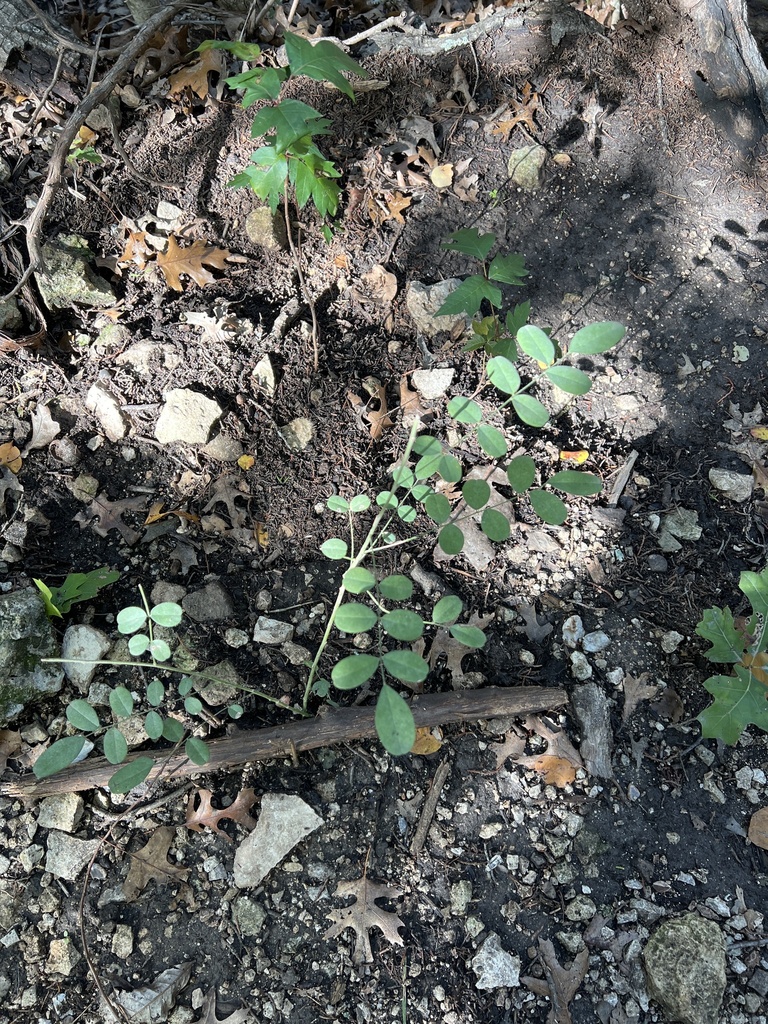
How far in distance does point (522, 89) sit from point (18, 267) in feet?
7.56

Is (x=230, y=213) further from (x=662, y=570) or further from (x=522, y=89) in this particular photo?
(x=662, y=570)

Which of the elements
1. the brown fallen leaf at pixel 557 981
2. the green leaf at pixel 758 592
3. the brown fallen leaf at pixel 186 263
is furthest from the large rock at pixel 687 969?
the brown fallen leaf at pixel 186 263

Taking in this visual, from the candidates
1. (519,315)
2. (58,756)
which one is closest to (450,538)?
(519,315)

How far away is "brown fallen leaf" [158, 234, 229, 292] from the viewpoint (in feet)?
8.91

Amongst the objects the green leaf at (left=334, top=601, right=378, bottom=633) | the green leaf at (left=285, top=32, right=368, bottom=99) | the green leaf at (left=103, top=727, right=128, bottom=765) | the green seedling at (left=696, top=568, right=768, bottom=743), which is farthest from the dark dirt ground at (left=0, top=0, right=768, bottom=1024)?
the green leaf at (left=285, top=32, right=368, bottom=99)

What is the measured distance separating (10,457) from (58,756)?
1.37 metres

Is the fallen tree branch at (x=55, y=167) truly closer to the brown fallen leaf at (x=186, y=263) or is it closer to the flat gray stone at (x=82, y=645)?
the brown fallen leaf at (x=186, y=263)

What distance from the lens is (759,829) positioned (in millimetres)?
1956

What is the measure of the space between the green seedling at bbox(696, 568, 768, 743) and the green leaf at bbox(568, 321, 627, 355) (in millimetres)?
845

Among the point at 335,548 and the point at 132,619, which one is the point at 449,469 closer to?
the point at 335,548

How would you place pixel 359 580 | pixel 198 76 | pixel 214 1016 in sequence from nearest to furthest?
pixel 359 580
pixel 214 1016
pixel 198 76

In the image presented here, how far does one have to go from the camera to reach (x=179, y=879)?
1.91 m

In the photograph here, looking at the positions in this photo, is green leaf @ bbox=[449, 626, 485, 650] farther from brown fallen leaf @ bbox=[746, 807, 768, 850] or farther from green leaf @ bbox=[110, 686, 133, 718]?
brown fallen leaf @ bbox=[746, 807, 768, 850]

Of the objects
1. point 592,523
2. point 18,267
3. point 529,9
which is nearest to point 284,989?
point 592,523
